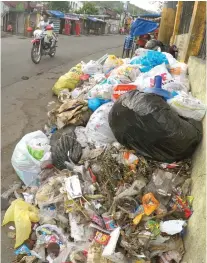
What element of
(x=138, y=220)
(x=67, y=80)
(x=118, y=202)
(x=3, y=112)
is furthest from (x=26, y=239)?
(x=67, y=80)

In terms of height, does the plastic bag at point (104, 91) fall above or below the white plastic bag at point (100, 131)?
above

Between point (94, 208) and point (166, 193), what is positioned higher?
point (166, 193)

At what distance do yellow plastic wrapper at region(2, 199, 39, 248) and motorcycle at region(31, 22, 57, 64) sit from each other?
616 cm

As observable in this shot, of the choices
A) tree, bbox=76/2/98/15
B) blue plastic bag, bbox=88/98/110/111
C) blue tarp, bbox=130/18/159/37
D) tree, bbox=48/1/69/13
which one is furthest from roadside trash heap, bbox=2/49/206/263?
tree, bbox=76/2/98/15

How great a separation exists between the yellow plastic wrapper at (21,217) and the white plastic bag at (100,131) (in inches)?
32.2

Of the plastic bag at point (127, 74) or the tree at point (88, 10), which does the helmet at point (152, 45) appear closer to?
the plastic bag at point (127, 74)

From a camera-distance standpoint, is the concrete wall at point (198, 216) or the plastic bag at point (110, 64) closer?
the concrete wall at point (198, 216)

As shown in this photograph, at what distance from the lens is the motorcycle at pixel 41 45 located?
25.8ft

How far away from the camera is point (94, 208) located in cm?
213

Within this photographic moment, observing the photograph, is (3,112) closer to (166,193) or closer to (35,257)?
(35,257)

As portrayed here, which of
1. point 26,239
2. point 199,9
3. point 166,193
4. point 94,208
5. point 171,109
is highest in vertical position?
point 199,9

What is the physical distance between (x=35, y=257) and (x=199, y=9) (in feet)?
12.5

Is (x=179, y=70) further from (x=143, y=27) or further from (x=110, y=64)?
(x=143, y=27)

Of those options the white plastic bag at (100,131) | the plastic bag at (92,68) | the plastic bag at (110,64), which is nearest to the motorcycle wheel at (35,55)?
the plastic bag at (92,68)
